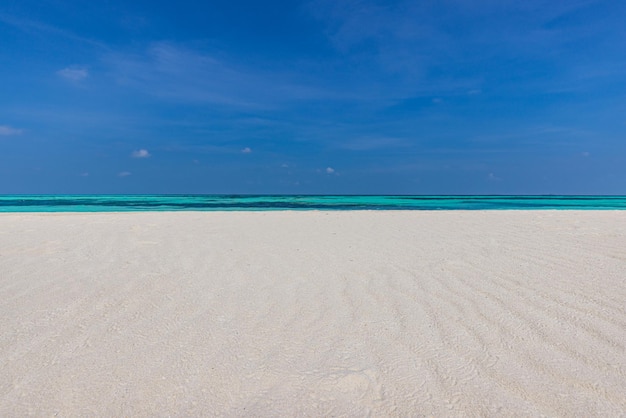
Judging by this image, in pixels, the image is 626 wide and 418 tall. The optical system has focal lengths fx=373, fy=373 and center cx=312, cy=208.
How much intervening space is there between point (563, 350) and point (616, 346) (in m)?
0.39

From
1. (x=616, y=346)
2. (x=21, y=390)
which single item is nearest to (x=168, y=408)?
(x=21, y=390)

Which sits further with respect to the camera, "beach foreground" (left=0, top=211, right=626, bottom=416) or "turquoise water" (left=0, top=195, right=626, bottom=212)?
"turquoise water" (left=0, top=195, right=626, bottom=212)

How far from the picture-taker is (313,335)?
2682 millimetres

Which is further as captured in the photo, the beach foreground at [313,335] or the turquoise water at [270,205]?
the turquoise water at [270,205]

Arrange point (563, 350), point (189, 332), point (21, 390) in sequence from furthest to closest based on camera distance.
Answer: point (189, 332) < point (563, 350) < point (21, 390)

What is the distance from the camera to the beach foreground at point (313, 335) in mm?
1910

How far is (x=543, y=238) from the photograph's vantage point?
23.2 ft

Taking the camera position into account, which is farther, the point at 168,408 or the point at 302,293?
the point at 302,293

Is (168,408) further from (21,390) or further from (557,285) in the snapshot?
(557,285)

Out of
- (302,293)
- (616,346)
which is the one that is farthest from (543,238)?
(302,293)

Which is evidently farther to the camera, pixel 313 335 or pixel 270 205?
pixel 270 205

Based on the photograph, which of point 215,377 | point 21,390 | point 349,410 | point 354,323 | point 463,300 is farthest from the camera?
point 463,300

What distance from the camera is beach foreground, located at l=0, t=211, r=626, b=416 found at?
6.27 ft

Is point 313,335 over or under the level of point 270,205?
over
